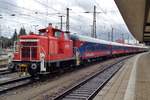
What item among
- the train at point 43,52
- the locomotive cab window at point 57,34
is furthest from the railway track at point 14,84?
the locomotive cab window at point 57,34

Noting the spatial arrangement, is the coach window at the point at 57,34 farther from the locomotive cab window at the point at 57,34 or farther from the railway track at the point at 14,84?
the railway track at the point at 14,84

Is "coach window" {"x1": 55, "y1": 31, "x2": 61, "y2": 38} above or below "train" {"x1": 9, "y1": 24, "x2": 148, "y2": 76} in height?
above

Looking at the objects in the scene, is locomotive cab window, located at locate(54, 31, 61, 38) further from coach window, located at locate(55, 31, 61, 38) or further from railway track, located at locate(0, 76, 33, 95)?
railway track, located at locate(0, 76, 33, 95)

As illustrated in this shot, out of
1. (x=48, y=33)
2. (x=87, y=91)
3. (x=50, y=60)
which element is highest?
(x=48, y=33)

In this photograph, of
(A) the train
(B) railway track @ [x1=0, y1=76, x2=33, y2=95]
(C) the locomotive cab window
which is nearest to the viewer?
(B) railway track @ [x1=0, y1=76, x2=33, y2=95]

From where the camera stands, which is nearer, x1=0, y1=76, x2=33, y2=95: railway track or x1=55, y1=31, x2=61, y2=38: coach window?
x1=0, y1=76, x2=33, y2=95: railway track

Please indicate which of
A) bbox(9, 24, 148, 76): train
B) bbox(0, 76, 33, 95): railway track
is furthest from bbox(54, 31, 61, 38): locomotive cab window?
bbox(0, 76, 33, 95): railway track

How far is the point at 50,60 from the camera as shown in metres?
→ 20.2

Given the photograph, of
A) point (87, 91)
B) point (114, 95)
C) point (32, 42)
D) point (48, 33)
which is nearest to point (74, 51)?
point (48, 33)

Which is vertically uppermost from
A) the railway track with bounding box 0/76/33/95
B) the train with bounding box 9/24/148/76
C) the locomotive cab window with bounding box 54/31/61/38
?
the locomotive cab window with bounding box 54/31/61/38

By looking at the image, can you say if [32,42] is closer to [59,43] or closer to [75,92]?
[59,43]

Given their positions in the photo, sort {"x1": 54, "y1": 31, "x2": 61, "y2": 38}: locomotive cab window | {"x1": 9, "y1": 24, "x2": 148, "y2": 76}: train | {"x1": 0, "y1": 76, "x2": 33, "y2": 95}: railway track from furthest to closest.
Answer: {"x1": 54, "y1": 31, "x2": 61, "y2": 38}: locomotive cab window
{"x1": 9, "y1": 24, "x2": 148, "y2": 76}: train
{"x1": 0, "y1": 76, "x2": 33, "y2": 95}: railway track

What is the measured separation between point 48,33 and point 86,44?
1267 cm

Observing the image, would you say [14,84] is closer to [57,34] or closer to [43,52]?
[43,52]
